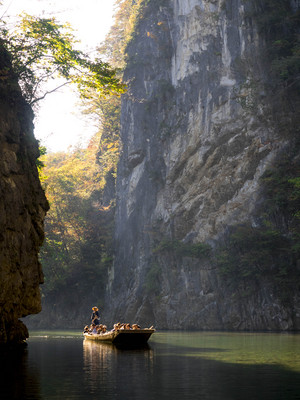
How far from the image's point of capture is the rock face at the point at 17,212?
19.6 metres

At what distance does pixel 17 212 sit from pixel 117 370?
9.45 meters

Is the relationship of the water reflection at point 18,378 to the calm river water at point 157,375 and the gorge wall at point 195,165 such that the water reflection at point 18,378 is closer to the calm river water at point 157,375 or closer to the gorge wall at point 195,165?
the calm river water at point 157,375

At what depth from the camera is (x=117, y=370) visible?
1294cm

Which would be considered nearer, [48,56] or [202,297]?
[48,56]

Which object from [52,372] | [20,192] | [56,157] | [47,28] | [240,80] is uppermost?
[56,157]

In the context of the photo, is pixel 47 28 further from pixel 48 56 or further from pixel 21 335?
pixel 21 335

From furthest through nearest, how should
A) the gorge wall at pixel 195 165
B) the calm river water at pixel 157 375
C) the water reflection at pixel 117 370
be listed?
the gorge wall at pixel 195 165 → the water reflection at pixel 117 370 → the calm river water at pixel 157 375

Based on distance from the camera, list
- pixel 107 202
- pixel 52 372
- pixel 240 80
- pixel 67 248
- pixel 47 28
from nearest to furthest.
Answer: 1. pixel 52 372
2. pixel 47 28
3. pixel 240 80
4. pixel 67 248
5. pixel 107 202

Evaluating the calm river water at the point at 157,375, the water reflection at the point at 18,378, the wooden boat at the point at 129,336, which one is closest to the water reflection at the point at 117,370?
the calm river water at the point at 157,375

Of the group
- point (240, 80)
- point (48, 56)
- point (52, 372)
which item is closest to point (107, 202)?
point (240, 80)

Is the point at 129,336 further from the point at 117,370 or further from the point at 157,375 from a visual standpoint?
the point at 157,375

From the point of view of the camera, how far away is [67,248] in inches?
2074

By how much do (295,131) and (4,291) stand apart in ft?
72.2

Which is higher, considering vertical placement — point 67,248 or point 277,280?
point 67,248
